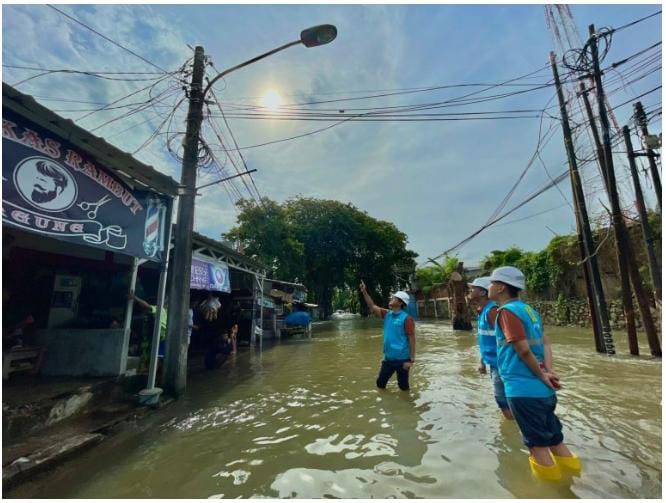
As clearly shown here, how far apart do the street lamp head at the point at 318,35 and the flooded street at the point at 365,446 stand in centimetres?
683

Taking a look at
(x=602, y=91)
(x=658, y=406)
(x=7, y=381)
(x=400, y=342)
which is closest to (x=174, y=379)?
(x=7, y=381)

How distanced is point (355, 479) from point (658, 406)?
Result: 5343 mm

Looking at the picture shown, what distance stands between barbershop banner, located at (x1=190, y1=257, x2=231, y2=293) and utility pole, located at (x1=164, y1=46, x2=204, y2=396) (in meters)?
1.54

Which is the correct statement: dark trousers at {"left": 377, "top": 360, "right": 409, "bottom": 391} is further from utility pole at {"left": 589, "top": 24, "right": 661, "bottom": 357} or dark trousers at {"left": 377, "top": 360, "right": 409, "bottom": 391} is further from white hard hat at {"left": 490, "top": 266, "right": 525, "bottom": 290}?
utility pole at {"left": 589, "top": 24, "right": 661, "bottom": 357}

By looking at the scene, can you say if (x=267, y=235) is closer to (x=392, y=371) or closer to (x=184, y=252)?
(x=184, y=252)

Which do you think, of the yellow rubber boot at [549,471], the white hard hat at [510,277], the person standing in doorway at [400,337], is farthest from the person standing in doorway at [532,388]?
the person standing in doorway at [400,337]

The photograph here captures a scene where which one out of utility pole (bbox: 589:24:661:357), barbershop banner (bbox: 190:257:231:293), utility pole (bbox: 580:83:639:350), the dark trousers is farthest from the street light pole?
utility pole (bbox: 580:83:639:350)

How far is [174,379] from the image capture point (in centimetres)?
620

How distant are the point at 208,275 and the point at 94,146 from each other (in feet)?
16.0

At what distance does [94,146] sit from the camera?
15.1 ft

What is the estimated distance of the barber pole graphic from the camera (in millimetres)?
5777

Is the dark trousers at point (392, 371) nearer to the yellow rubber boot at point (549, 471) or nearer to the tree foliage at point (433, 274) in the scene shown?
the yellow rubber boot at point (549, 471)

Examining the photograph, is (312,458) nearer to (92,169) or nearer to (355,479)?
(355,479)

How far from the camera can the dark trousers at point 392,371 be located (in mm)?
5531
